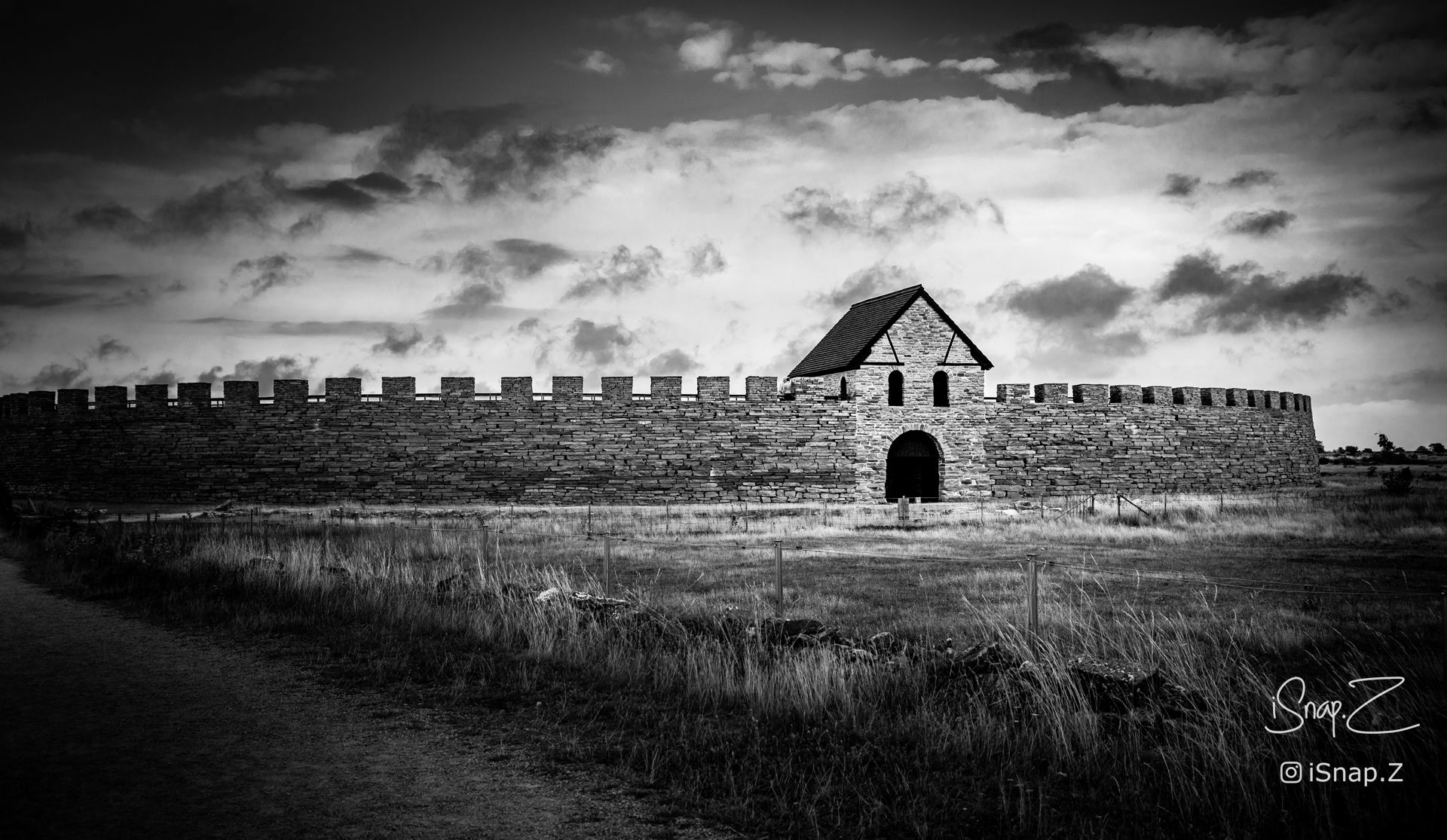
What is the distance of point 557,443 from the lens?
31953 millimetres

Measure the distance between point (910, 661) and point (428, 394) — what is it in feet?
88.2

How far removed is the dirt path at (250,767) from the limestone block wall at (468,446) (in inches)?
910

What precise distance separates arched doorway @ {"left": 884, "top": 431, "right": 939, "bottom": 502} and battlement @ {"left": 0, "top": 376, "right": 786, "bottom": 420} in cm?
541

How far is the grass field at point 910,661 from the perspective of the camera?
539 cm

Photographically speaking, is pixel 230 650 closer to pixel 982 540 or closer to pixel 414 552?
pixel 414 552

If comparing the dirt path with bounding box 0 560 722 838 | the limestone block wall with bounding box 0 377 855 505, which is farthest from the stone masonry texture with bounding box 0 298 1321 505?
the dirt path with bounding box 0 560 722 838

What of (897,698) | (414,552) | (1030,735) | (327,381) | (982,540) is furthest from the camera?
(327,381)

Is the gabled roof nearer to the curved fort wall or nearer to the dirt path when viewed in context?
the curved fort wall

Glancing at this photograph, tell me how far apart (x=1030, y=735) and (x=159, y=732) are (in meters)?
6.35

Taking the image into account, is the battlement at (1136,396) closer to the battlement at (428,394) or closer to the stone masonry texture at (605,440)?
the stone masonry texture at (605,440)

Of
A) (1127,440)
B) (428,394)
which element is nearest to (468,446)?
(428,394)

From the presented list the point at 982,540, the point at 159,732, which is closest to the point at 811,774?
the point at 159,732

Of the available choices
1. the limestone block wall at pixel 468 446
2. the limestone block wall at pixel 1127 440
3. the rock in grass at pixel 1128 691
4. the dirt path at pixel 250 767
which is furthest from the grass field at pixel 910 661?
the limestone block wall at pixel 1127 440

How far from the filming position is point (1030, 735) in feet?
21.0
